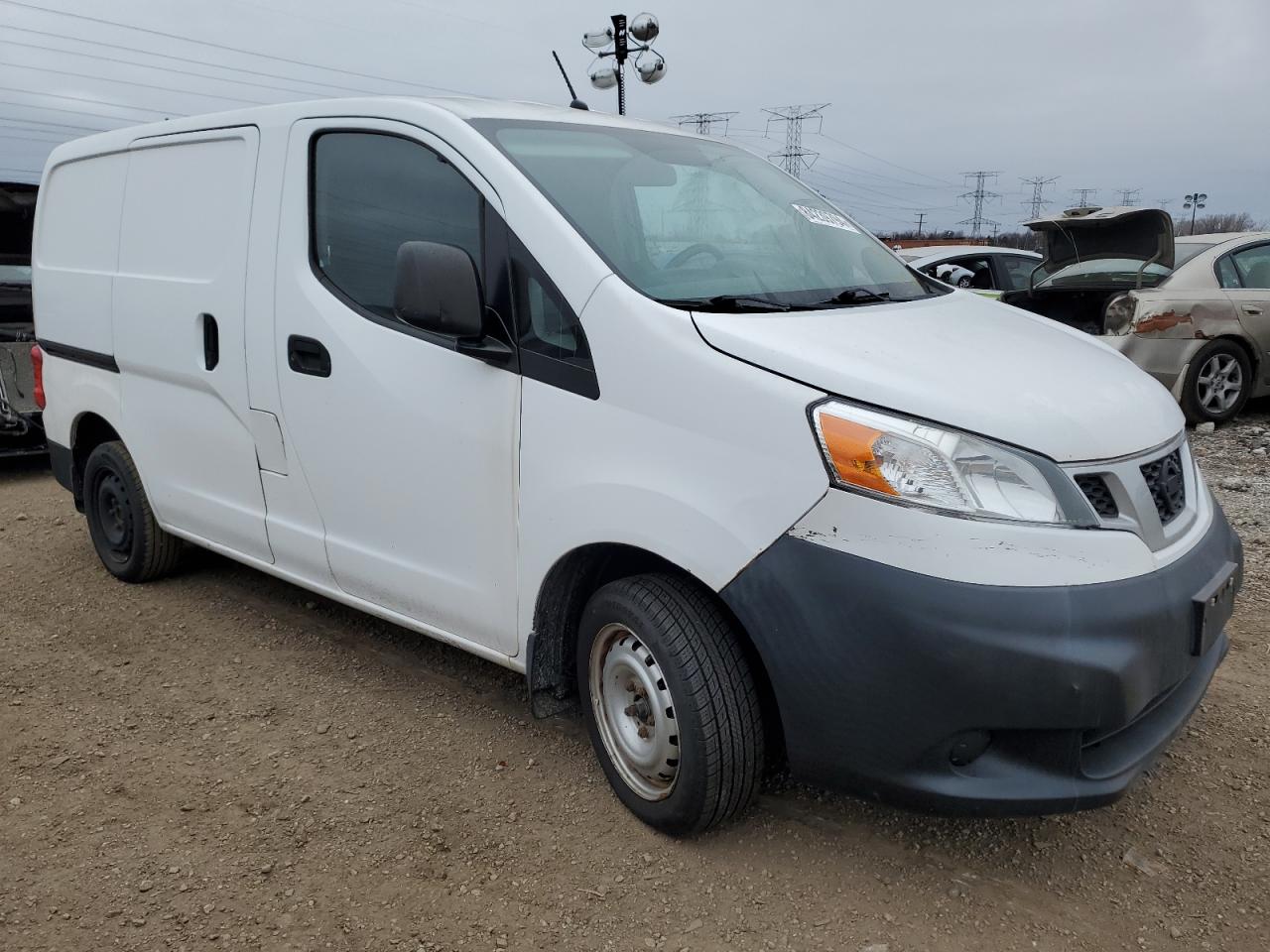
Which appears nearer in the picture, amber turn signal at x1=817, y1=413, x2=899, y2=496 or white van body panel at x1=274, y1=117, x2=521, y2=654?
amber turn signal at x1=817, y1=413, x2=899, y2=496

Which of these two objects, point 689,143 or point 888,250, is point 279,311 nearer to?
point 689,143

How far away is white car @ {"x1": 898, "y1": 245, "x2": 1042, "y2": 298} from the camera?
969cm

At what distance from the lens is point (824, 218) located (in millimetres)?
3328

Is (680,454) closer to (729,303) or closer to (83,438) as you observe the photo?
(729,303)

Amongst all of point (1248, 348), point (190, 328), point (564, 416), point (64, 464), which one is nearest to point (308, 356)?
point (190, 328)

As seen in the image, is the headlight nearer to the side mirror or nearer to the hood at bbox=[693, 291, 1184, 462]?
the hood at bbox=[693, 291, 1184, 462]

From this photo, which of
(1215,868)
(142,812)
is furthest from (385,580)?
(1215,868)

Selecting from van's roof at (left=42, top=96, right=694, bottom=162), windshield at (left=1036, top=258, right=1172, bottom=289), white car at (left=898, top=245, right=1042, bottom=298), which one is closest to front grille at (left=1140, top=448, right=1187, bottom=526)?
van's roof at (left=42, top=96, right=694, bottom=162)

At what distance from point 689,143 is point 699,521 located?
166 cm

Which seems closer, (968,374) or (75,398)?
(968,374)

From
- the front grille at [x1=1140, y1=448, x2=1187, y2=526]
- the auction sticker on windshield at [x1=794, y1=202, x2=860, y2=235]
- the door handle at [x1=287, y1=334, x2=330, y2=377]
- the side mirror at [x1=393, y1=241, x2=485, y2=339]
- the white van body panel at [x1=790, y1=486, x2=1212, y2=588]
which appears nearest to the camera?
the white van body panel at [x1=790, y1=486, x2=1212, y2=588]

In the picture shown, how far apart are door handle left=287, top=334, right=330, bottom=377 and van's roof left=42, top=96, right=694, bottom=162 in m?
0.72

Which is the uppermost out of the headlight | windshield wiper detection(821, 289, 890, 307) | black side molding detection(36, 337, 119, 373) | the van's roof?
the van's roof

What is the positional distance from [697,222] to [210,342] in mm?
1830
